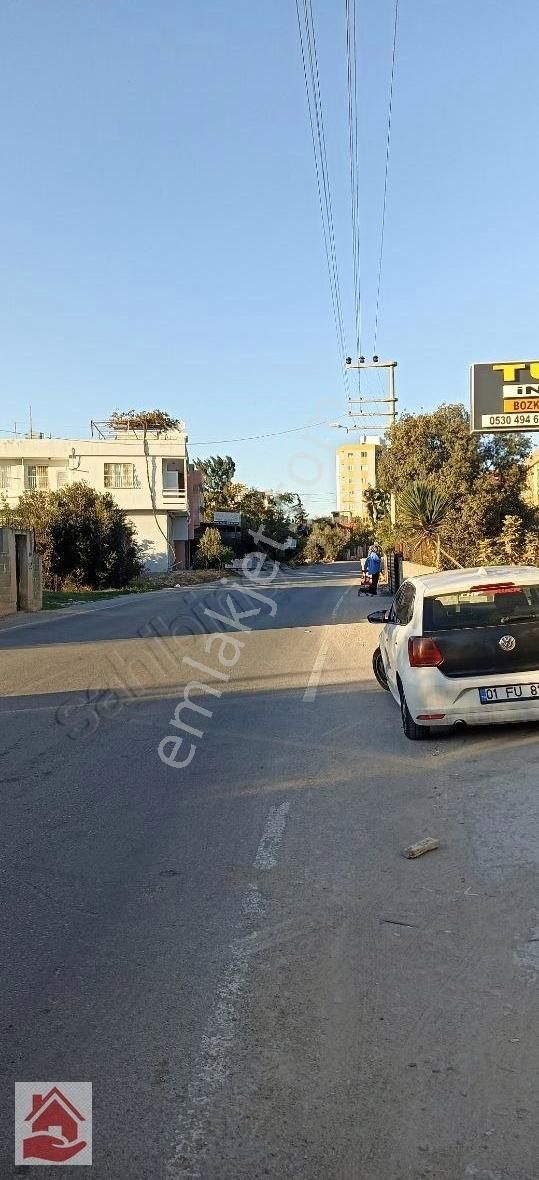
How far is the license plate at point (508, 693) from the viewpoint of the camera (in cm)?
837

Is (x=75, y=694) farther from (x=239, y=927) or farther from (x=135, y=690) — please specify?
(x=239, y=927)

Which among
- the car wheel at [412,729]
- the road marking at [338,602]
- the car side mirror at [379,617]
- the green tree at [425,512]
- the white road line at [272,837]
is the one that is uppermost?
the green tree at [425,512]

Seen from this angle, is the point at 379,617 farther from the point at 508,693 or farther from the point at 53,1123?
the point at 53,1123

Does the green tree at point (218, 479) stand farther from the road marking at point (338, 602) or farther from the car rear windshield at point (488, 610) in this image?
the car rear windshield at point (488, 610)

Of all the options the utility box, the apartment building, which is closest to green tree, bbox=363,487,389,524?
the utility box

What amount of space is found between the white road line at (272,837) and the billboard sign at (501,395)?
860 inches

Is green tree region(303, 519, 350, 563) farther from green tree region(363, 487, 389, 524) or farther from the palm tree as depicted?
the palm tree

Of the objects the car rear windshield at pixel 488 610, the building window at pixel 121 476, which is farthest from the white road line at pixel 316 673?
the building window at pixel 121 476

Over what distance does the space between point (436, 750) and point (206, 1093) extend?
5.54m

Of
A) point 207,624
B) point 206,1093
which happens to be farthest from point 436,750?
point 207,624

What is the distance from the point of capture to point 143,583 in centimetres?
4938

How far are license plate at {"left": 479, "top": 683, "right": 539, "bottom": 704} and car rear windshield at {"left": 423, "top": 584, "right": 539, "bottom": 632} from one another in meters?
0.60

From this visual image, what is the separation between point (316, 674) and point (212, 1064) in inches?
414

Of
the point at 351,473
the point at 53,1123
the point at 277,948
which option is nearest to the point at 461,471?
the point at 277,948
